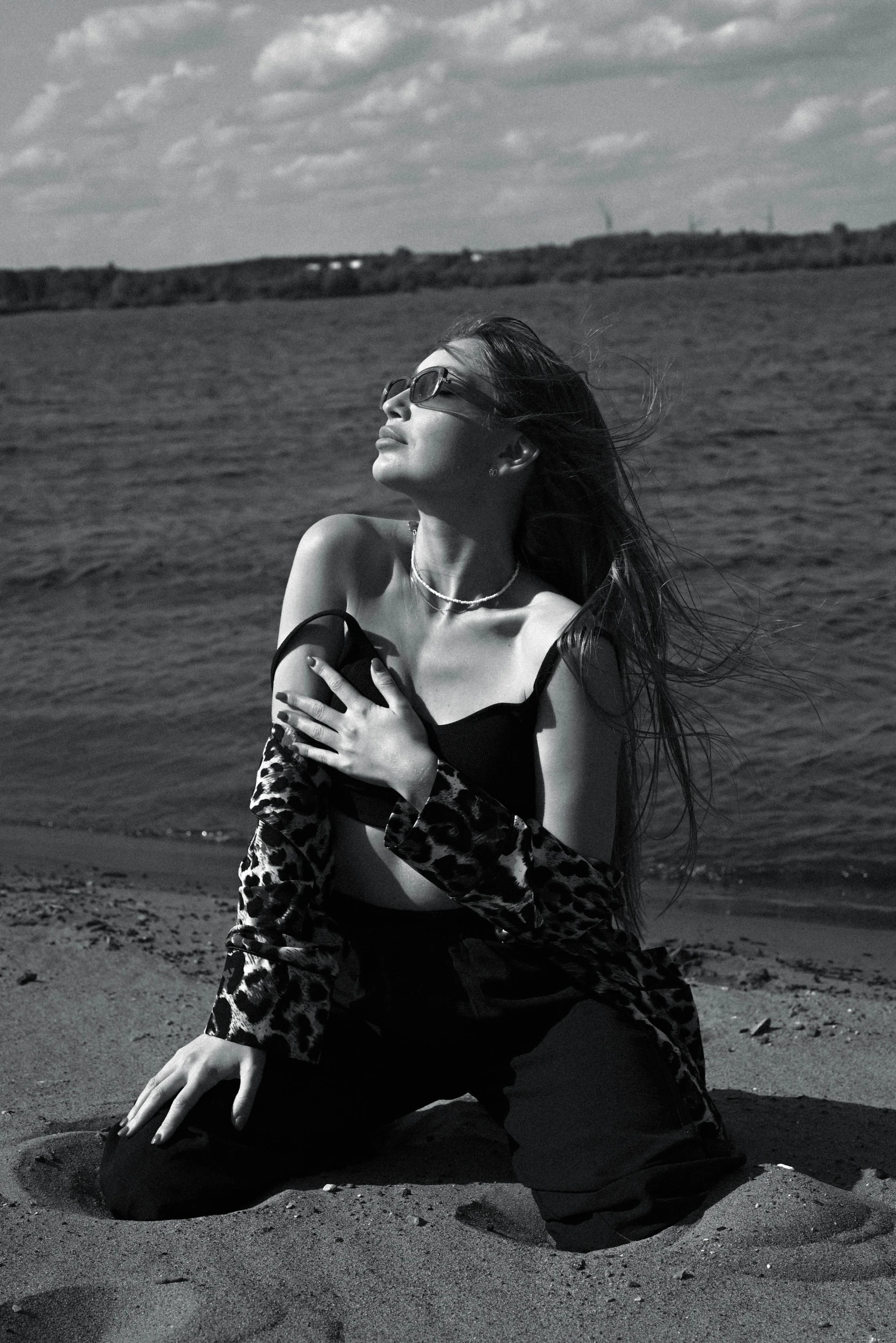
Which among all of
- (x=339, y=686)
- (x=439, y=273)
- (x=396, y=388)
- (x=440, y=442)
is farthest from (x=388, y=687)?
(x=439, y=273)

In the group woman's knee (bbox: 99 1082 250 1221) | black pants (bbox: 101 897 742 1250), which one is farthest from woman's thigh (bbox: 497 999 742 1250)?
woman's knee (bbox: 99 1082 250 1221)

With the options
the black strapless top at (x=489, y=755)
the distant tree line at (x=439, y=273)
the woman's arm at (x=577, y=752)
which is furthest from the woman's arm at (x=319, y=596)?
the distant tree line at (x=439, y=273)

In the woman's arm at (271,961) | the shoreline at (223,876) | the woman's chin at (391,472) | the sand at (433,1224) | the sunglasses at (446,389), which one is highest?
the sunglasses at (446,389)

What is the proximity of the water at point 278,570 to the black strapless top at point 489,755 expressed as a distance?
3.17ft

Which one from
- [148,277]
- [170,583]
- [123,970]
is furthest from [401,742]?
[148,277]

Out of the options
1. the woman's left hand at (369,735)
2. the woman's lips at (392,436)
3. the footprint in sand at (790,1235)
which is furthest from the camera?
the woman's lips at (392,436)

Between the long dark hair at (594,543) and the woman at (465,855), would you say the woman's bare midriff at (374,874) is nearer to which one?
the woman at (465,855)

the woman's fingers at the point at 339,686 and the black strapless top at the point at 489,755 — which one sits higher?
the woman's fingers at the point at 339,686

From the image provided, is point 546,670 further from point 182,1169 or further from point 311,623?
point 182,1169

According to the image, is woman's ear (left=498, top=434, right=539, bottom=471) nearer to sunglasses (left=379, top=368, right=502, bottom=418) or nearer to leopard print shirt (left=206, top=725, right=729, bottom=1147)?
sunglasses (left=379, top=368, right=502, bottom=418)

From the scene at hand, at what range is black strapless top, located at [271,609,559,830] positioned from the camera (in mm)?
3191

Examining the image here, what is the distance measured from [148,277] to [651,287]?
59.9 meters

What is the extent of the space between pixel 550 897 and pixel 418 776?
1.26ft

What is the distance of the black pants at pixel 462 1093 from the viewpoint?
301 centimetres
